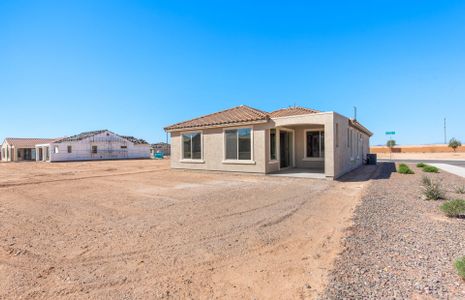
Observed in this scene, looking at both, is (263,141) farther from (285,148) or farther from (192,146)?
(192,146)

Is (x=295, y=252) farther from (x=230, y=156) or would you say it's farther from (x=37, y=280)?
(x=230, y=156)

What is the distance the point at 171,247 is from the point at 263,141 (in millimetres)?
10030

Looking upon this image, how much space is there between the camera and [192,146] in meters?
17.6

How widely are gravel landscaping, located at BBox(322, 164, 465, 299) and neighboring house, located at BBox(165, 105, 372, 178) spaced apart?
6799mm

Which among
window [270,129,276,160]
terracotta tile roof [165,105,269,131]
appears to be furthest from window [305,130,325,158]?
terracotta tile roof [165,105,269,131]

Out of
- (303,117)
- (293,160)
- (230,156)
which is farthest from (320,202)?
(293,160)

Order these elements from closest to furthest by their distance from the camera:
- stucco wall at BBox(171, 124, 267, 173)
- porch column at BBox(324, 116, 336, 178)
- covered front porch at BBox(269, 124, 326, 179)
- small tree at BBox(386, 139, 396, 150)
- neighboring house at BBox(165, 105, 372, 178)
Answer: porch column at BBox(324, 116, 336, 178), neighboring house at BBox(165, 105, 372, 178), stucco wall at BBox(171, 124, 267, 173), covered front porch at BBox(269, 124, 326, 179), small tree at BBox(386, 139, 396, 150)

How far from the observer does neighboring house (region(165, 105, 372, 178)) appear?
507 inches

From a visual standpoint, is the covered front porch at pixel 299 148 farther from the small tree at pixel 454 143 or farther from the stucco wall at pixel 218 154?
the small tree at pixel 454 143

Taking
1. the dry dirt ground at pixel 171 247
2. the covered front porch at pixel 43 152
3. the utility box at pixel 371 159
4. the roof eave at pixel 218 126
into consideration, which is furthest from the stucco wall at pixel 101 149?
the utility box at pixel 371 159

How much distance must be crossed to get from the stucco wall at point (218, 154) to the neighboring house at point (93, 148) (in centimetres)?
2866

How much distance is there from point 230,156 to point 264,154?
252cm

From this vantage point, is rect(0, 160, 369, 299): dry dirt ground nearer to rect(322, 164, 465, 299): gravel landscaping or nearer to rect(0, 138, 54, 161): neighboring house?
rect(322, 164, 465, 299): gravel landscaping

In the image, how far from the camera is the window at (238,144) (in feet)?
47.7
